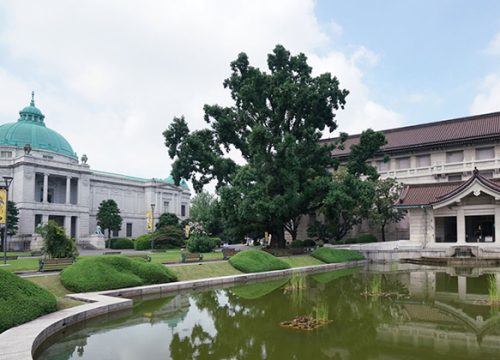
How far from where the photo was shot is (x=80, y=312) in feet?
38.7

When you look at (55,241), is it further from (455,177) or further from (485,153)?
(485,153)

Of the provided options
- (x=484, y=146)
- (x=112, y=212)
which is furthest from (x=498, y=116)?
(x=112, y=212)

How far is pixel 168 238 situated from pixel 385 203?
24410mm

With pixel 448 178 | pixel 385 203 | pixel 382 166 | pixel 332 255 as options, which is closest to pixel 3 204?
pixel 332 255

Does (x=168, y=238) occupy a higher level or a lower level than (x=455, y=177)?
lower

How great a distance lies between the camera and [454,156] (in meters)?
43.4

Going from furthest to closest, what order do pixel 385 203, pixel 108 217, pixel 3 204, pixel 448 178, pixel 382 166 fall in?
pixel 108 217 → pixel 382 166 → pixel 448 178 → pixel 385 203 → pixel 3 204

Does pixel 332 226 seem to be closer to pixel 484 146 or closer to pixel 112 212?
pixel 484 146

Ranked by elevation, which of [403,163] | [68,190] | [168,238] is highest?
[403,163]

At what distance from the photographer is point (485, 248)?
32.5 m

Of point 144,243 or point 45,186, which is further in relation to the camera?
point 45,186

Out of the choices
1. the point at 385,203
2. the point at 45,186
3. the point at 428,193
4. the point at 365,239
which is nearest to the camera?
the point at 428,193

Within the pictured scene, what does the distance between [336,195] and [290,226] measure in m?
14.0

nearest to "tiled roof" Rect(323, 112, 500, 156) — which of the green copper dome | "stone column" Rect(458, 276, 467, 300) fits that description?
"stone column" Rect(458, 276, 467, 300)
